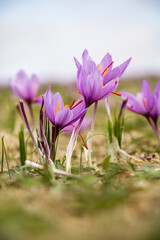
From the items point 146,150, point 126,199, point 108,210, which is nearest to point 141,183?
point 126,199

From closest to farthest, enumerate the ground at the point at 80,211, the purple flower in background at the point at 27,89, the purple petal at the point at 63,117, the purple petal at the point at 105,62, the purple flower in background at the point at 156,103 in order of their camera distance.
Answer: the ground at the point at 80,211
the purple petal at the point at 63,117
the purple petal at the point at 105,62
the purple flower in background at the point at 156,103
the purple flower in background at the point at 27,89

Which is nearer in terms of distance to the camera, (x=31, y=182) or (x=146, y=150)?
(x=31, y=182)

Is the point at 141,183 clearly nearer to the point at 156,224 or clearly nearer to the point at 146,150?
the point at 156,224

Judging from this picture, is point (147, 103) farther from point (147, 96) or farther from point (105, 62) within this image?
point (105, 62)

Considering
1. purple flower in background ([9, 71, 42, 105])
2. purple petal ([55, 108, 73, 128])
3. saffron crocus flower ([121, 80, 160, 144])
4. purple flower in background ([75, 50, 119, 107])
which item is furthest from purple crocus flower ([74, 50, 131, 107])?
purple flower in background ([9, 71, 42, 105])

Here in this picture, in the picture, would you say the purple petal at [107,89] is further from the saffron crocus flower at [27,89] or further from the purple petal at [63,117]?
the saffron crocus flower at [27,89]

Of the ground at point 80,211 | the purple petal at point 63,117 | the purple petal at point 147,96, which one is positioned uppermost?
the purple petal at point 147,96

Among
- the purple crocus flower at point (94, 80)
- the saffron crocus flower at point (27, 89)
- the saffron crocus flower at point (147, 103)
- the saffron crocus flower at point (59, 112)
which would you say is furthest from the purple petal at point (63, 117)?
the saffron crocus flower at point (27, 89)

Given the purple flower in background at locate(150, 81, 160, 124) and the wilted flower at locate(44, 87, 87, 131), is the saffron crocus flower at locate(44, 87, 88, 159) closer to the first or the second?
the wilted flower at locate(44, 87, 87, 131)

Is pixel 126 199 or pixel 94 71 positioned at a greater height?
pixel 94 71
